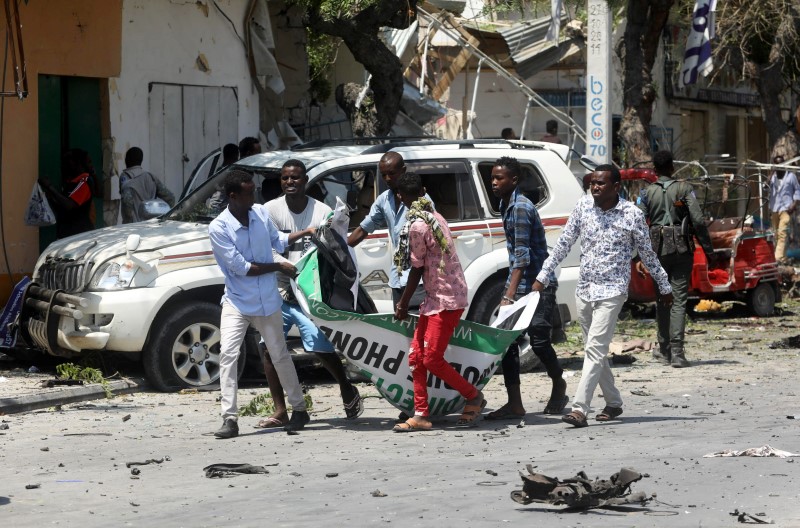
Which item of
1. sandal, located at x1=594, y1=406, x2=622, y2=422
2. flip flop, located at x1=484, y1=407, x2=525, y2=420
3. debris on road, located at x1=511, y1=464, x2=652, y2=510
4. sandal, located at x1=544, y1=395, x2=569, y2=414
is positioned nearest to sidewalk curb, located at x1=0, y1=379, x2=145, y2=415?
flip flop, located at x1=484, y1=407, x2=525, y2=420

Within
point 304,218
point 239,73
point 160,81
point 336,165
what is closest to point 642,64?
point 239,73

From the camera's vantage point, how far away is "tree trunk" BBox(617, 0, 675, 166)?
1828 centimetres

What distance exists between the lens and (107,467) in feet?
25.5

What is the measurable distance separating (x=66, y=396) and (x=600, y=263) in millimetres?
4350

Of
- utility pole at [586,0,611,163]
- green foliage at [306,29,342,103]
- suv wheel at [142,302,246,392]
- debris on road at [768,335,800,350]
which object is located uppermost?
green foliage at [306,29,342,103]

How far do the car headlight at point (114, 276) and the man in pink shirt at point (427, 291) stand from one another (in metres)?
2.52

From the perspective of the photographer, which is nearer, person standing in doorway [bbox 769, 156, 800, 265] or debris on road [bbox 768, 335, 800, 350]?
debris on road [bbox 768, 335, 800, 350]

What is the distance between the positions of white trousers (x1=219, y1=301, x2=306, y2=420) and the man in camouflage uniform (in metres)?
4.74

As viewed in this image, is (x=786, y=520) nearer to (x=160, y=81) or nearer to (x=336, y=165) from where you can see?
(x=336, y=165)

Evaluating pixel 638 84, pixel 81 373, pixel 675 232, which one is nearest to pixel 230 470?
pixel 81 373

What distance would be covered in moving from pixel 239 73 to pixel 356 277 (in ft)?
30.2

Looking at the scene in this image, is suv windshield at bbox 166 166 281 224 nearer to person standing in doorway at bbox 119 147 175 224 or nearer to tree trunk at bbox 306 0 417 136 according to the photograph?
person standing in doorway at bbox 119 147 175 224

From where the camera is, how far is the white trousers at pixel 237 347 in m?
8.64

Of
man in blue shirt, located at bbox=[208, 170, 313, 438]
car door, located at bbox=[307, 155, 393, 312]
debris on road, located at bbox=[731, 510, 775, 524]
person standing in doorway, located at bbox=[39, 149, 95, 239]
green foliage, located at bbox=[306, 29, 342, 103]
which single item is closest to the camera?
debris on road, located at bbox=[731, 510, 775, 524]
